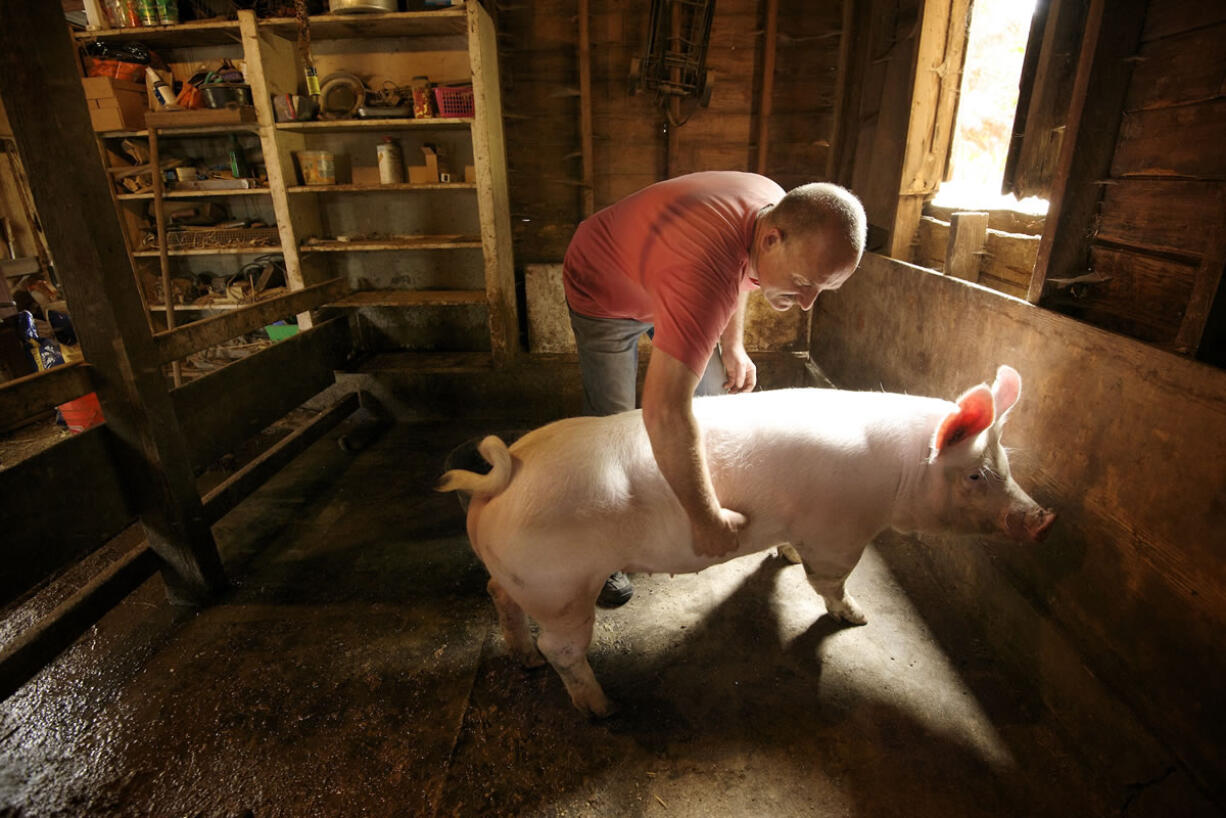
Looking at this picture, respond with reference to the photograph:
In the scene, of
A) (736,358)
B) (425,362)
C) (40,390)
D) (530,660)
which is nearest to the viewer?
(40,390)

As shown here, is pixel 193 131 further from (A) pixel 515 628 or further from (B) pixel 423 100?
(A) pixel 515 628

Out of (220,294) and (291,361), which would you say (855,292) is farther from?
(220,294)

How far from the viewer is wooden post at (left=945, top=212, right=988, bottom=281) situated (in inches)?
107

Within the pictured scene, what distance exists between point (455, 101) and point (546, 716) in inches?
166

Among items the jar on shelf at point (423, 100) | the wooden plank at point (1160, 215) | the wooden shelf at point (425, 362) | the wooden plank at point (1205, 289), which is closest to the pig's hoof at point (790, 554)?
the wooden plank at point (1205, 289)

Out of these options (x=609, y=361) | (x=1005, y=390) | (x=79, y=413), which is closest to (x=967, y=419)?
(x=1005, y=390)

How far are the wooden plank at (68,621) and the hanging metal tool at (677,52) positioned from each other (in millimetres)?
4659

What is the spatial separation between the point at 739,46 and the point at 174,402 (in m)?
4.94

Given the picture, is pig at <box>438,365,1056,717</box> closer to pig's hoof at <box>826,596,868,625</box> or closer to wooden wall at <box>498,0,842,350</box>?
pig's hoof at <box>826,596,868,625</box>

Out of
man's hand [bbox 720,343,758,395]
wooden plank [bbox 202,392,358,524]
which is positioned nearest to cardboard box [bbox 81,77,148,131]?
wooden plank [bbox 202,392,358,524]

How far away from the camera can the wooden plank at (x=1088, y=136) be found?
1922 mm

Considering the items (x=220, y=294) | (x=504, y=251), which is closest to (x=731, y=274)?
(x=504, y=251)

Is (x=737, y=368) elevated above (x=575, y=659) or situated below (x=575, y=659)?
above

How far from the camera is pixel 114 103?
14.5 ft
